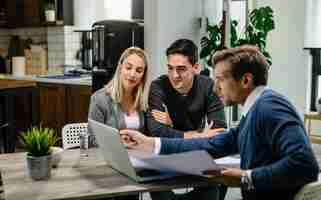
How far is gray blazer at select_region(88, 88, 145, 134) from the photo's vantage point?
244 cm

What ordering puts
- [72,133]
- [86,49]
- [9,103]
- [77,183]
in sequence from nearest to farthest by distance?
[77,183] < [72,133] < [9,103] < [86,49]

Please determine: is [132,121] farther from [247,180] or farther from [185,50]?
[247,180]

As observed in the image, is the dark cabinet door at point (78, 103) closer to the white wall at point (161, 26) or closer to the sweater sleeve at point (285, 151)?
the white wall at point (161, 26)

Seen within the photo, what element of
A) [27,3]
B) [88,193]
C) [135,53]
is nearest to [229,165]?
[88,193]

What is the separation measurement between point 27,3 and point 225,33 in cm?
274

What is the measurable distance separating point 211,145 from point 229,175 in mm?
328

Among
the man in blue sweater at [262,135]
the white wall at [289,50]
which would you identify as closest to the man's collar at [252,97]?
the man in blue sweater at [262,135]

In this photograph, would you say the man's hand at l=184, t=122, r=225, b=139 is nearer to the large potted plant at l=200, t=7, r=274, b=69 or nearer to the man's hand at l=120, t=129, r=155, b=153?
the man's hand at l=120, t=129, r=155, b=153

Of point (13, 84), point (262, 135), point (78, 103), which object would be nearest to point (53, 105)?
point (78, 103)

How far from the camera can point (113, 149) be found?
1.82m

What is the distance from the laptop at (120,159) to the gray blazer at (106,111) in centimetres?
50

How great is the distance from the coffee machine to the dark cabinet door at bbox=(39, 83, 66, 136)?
2.70 ft

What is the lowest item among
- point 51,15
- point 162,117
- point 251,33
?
point 162,117

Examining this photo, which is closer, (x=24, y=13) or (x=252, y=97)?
(x=252, y=97)
